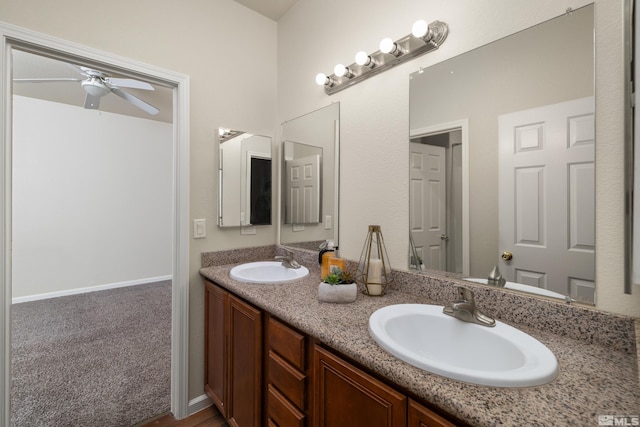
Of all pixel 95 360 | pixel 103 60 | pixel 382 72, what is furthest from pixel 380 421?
pixel 95 360

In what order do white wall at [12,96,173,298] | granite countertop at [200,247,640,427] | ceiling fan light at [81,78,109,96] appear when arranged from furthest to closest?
1. white wall at [12,96,173,298]
2. ceiling fan light at [81,78,109,96]
3. granite countertop at [200,247,640,427]

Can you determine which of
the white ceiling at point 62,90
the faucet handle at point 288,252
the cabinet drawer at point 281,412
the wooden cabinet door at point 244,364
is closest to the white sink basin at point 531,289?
the cabinet drawer at point 281,412

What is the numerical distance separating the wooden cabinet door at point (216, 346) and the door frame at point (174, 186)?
125 mm

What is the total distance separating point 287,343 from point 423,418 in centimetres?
57

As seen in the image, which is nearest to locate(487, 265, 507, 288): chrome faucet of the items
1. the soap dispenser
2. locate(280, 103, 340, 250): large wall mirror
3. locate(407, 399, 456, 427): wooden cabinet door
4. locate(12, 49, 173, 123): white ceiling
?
locate(407, 399, 456, 427): wooden cabinet door

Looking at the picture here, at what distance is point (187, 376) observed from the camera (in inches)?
68.9

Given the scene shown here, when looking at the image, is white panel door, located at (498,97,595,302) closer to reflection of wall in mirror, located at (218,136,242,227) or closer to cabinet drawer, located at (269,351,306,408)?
cabinet drawer, located at (269,351,306,408)

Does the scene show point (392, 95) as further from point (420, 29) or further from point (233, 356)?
point (233, 356)

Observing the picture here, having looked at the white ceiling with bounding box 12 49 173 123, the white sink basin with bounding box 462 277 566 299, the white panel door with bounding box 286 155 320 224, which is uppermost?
the white ceiling with bounding box 12 49 173 123

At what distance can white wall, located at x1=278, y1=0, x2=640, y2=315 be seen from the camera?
0.83 metres

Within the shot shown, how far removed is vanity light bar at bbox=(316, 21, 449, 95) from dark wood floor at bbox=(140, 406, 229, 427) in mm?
2080

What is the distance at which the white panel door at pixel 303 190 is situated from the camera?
72.6 inches

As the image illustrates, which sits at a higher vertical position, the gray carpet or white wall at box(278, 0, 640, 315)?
white wall at box(278, 0, 640, 315)

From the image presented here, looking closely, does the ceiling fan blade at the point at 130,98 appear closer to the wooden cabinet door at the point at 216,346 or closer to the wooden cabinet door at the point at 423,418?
the wooden cabinet door at the point at 216,346
